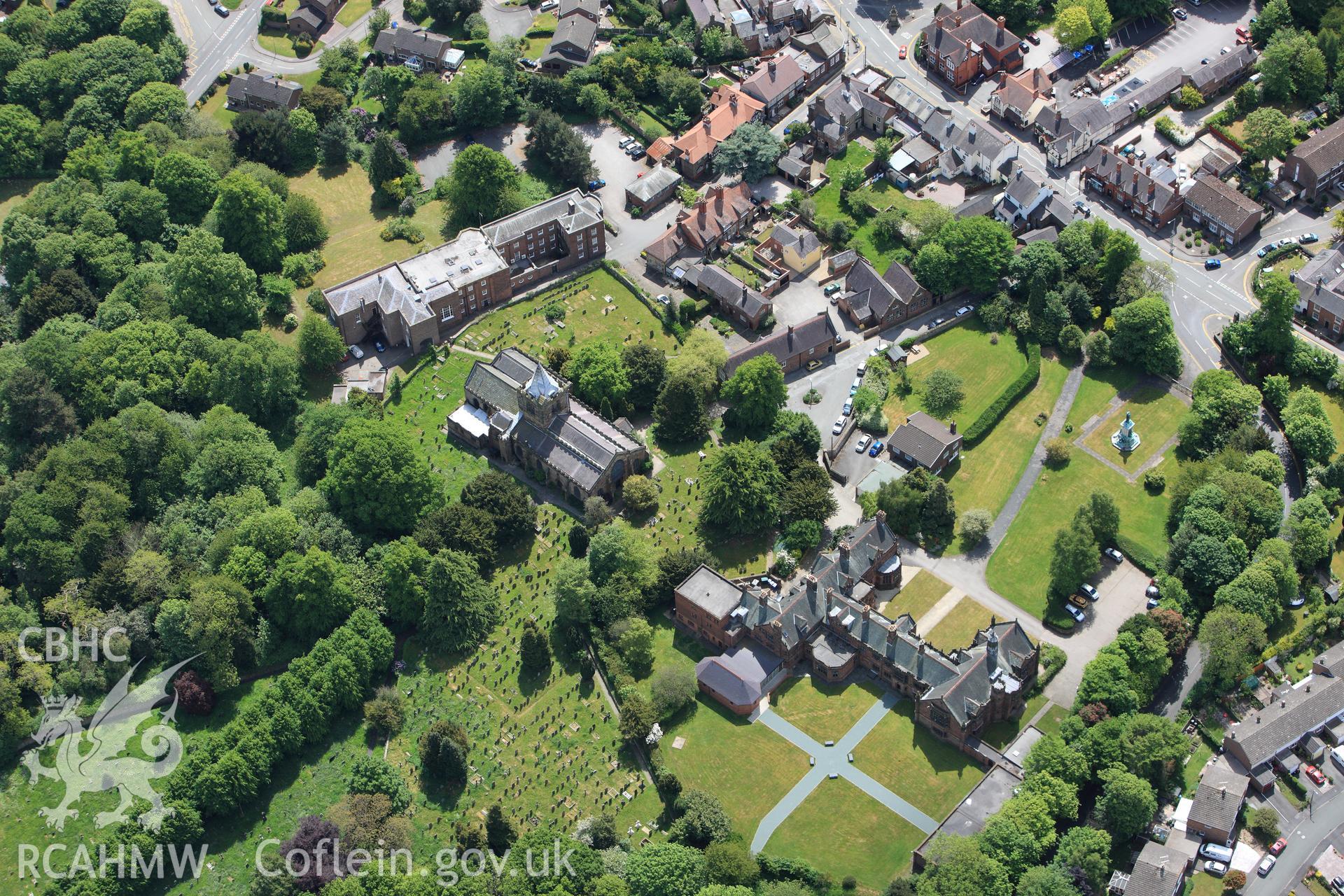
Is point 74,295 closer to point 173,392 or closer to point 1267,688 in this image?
point 173,392

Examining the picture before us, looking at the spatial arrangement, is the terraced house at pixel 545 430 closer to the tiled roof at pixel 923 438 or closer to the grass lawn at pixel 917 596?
the tiled roof at pixel 923 438

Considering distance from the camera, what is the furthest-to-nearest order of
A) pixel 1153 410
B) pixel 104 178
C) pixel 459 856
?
pixel 104 178, pixel 1153 410, pixel 459 856

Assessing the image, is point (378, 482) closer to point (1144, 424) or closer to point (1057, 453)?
point (1057, 453)

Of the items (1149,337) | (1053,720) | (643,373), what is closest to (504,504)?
(643,373)

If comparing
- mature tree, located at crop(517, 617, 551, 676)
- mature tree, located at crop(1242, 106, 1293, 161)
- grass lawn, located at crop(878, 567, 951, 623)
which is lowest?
mature tree, located at crop(517, 617, 551, 676)

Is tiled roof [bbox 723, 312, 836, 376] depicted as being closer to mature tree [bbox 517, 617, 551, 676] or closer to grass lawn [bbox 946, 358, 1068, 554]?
grass lawn [bbox 946, 358, 1068, 554]

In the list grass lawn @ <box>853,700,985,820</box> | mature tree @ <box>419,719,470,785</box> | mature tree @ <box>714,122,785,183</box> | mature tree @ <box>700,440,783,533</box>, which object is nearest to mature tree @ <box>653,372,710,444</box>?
mature tree @ <box>700,440,783,533</box>

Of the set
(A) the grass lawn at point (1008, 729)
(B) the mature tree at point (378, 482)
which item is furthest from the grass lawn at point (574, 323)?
(A) the grass lawn at point (1008, 729)

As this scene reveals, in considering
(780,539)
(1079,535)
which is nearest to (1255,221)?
(1079,535)
